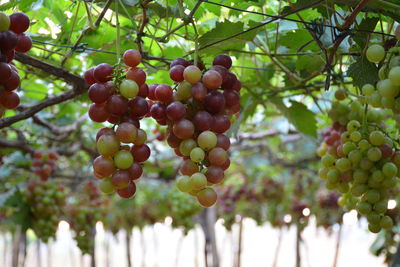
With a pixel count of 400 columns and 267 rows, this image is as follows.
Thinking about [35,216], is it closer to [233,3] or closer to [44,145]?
[44,145]

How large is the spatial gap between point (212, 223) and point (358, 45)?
2.67 meters

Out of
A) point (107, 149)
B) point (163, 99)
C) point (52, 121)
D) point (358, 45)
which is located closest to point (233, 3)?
point (358, 45)

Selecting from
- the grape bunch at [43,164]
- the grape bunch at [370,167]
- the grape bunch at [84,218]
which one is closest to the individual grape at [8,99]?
the grape bunch at [370,167]

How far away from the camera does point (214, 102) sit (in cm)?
66

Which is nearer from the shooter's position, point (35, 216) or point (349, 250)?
point (35, 216)

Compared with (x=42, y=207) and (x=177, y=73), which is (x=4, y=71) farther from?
(x=42, y=207)

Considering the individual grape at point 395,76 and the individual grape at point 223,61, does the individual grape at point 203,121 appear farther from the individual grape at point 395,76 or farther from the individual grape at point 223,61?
the individual grape at point 395,76

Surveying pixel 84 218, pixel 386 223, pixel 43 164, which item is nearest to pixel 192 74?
pixel 386 223

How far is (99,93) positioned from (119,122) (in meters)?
0.05

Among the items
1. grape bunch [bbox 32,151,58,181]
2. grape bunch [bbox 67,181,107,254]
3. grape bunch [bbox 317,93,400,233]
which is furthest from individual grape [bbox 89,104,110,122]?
grape bunch [bbox 67,181,107,254]

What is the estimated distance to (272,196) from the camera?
3.76 meters

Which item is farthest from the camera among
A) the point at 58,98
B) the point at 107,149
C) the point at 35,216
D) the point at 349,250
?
the point at 349,250

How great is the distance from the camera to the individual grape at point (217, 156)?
63 cm

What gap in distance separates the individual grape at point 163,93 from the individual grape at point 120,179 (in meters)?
0.12
